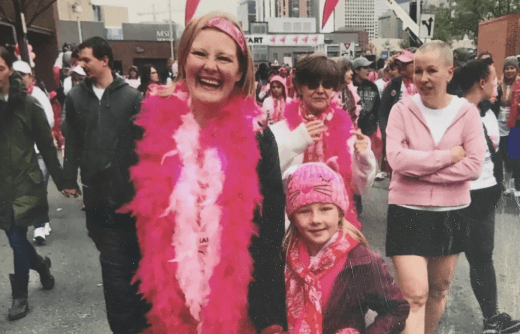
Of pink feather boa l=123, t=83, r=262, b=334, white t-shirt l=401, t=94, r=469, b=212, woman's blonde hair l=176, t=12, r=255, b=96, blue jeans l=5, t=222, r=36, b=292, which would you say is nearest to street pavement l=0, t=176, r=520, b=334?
blue jeans l=5, t=222, r=36, b=292

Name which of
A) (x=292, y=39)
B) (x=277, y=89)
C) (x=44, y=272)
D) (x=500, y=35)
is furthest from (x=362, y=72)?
(x=44, y=272)

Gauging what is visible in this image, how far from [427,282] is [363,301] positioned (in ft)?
2.21

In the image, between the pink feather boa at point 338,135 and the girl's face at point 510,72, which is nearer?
the pink feather boa at point 338,135

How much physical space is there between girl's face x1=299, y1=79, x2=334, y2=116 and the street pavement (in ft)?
2.78

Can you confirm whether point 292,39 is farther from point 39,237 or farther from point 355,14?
point 39,237

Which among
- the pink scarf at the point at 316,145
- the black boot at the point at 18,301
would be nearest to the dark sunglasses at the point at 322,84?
the pink scarf at the point at 316,145

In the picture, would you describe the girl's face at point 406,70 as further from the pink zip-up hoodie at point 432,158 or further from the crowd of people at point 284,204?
the pink zip-up hoodie at point 432,158

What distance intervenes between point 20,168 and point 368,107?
354cm

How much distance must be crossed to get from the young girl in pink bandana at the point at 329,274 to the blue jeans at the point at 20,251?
6.83ft

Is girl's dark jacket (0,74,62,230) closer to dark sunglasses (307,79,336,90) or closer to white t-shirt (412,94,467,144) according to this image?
dark sunglasses (307,79,336,90)

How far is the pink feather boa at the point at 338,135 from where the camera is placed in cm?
217

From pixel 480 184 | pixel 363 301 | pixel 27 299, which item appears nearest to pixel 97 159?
pixel 27 299

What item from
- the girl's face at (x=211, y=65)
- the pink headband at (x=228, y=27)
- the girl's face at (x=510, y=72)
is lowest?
the girl's face at (x=510, y=72)

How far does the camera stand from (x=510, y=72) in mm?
4938
